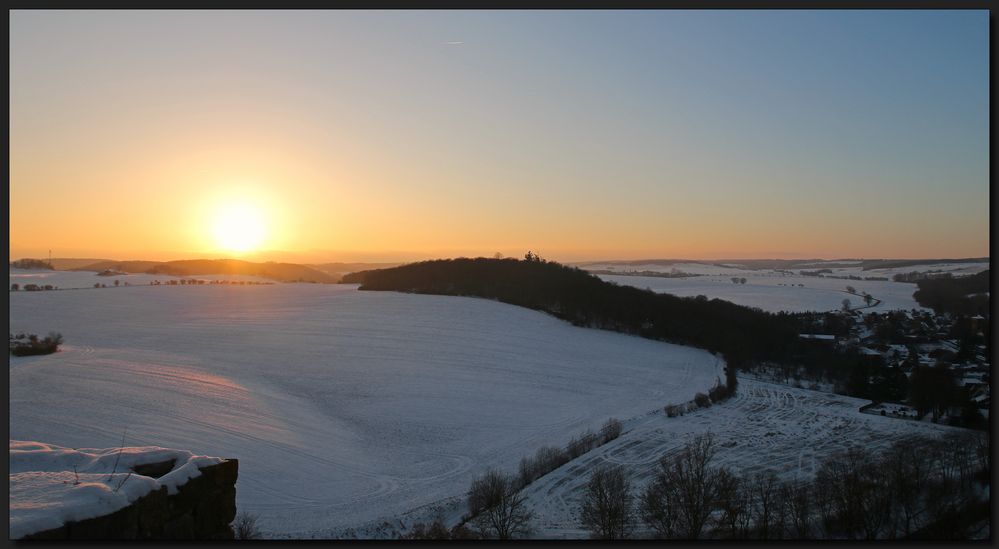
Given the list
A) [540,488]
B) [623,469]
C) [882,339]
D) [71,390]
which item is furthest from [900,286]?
[71,390]

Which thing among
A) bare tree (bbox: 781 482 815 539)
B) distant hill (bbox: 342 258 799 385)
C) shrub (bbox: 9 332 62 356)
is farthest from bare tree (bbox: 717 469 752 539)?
shrub (bbox: 9 332 62 356)

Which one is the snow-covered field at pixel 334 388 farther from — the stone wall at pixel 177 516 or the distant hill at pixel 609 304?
the stone wall at pixel 177 516

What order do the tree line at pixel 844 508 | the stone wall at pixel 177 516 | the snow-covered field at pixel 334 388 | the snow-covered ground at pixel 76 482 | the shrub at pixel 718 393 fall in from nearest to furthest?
the snow-covered ground at pixel 76 482
the stone wall at pixel 177 516
the tree line at pixel 844 508
the snow-covered field at pixel 334 388
the shrub at pixel 718 393

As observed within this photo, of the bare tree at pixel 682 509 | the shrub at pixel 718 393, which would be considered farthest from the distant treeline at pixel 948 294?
the shrub at pixel 718 393

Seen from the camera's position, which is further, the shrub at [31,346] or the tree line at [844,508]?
the shrub at [31,346]

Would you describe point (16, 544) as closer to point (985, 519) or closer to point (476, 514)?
point (985, 519)

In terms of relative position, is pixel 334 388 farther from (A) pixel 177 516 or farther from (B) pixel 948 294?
(B) pixel 948 294
